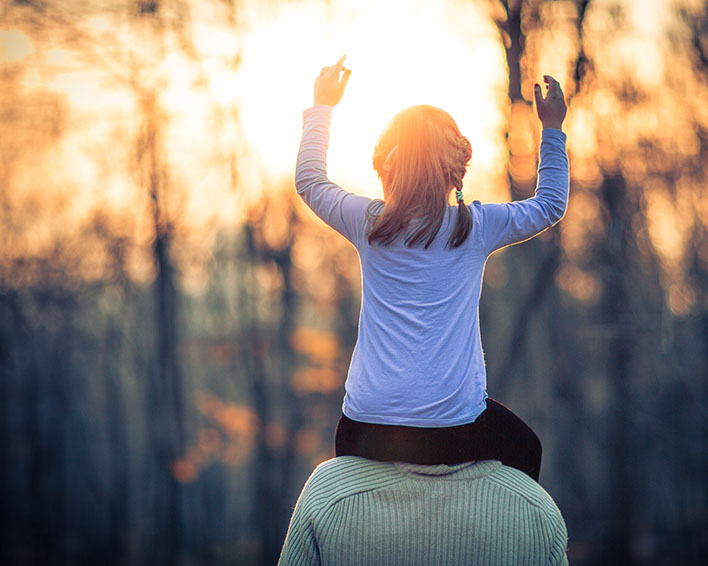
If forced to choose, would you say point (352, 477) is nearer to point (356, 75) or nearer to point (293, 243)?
point (356, 75)

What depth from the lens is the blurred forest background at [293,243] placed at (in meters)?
8.55

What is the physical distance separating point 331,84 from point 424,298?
2.41ft

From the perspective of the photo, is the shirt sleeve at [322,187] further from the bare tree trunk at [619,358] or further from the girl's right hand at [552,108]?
the bare tree trunk at [619,358]

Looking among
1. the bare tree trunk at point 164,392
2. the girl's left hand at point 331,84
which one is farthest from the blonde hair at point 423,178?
the bare tree trunk at point 164,392

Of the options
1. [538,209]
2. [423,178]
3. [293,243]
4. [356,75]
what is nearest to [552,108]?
[538,209]

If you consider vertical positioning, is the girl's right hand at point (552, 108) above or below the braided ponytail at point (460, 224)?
above

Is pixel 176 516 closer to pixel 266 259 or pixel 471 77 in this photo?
pixel 266 259

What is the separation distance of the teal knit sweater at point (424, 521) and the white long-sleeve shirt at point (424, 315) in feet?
0.59

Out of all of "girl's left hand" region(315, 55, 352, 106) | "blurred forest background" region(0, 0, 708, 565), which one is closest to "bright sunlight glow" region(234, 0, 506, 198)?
"blurred forest background" region(0, 0, 708, 565)

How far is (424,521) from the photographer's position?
5.42ft

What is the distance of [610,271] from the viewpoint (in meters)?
9.73

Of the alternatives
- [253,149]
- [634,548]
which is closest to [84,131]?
[253,149]

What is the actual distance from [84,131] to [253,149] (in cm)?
327

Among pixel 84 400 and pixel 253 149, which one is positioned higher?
pixel 253 149
